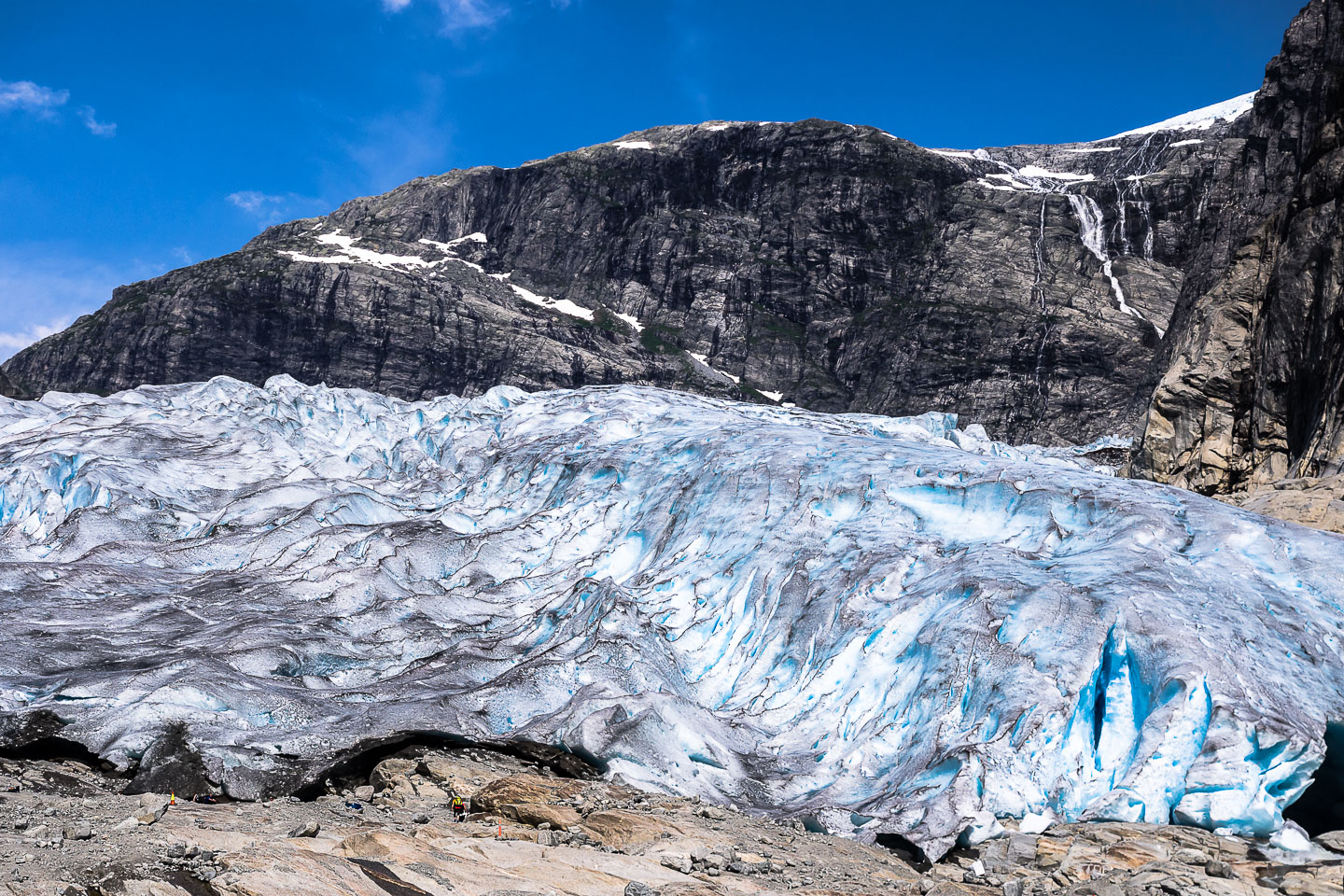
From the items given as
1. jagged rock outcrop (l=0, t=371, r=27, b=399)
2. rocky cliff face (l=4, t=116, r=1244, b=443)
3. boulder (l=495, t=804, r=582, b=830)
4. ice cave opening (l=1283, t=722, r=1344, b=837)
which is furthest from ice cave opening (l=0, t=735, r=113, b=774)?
rocky cliff face (l=4, t=116, r=1244, b=443)

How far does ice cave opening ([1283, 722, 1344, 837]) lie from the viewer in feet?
36.2

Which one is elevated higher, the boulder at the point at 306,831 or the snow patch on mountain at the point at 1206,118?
the snow patch on mountain at the point at 1206,118

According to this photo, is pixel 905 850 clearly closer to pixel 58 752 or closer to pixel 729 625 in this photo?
pixel 729 625

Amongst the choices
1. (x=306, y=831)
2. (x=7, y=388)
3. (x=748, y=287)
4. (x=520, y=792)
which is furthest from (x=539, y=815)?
(x=748, y=287)

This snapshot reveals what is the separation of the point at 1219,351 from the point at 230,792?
28.9 metres

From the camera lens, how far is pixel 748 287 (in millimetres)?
130375

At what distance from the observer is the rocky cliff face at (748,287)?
365ft

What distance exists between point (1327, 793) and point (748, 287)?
121472 mm

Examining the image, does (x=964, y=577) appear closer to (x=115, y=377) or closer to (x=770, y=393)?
(x=770, y=393)

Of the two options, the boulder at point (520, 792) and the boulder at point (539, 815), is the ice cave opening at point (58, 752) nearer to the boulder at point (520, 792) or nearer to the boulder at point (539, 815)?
the boulder at point (520, 792)

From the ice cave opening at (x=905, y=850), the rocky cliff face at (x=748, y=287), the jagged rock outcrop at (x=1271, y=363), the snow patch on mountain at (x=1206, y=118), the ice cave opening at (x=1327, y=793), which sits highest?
the snow patch on mountain at (x=1206, y=118)

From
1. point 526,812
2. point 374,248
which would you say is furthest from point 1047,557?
point 374,248

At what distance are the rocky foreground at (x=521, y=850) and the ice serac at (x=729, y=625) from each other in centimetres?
82

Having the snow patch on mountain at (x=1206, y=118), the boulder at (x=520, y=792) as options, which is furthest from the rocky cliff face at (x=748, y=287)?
the boulder at (x=520, y=792)
